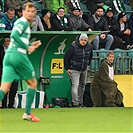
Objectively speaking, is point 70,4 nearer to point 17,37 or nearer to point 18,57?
point 18,57

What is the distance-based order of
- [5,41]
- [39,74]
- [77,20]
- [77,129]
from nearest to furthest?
1. [77,129]
2. [5,41]
3. [39,74]
4. [77,20]

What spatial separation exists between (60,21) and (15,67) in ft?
24.2

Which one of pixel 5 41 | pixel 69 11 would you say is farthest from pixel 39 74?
pixel 69 11

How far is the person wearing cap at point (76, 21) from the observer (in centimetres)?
1870

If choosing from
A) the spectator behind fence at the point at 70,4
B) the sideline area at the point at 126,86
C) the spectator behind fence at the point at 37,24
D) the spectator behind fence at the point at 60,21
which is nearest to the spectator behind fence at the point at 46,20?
the spectator behind fence at the point at 60,21

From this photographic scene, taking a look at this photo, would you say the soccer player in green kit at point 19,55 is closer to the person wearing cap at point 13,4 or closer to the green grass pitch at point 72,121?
the green grass pitch at point 72,121

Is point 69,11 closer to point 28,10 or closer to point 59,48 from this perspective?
point 59,48

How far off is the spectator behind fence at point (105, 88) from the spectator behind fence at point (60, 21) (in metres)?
1.92

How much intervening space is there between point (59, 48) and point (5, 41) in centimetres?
203

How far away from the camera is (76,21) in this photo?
18.8 metres

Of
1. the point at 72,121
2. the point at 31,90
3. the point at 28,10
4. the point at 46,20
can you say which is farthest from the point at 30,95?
the point at 46,20

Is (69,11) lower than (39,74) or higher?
higher

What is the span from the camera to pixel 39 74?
1761cm

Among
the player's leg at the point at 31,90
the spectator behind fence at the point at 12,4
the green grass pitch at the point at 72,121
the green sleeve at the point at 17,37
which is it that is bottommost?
the green grass pitch at the point at 72,121
